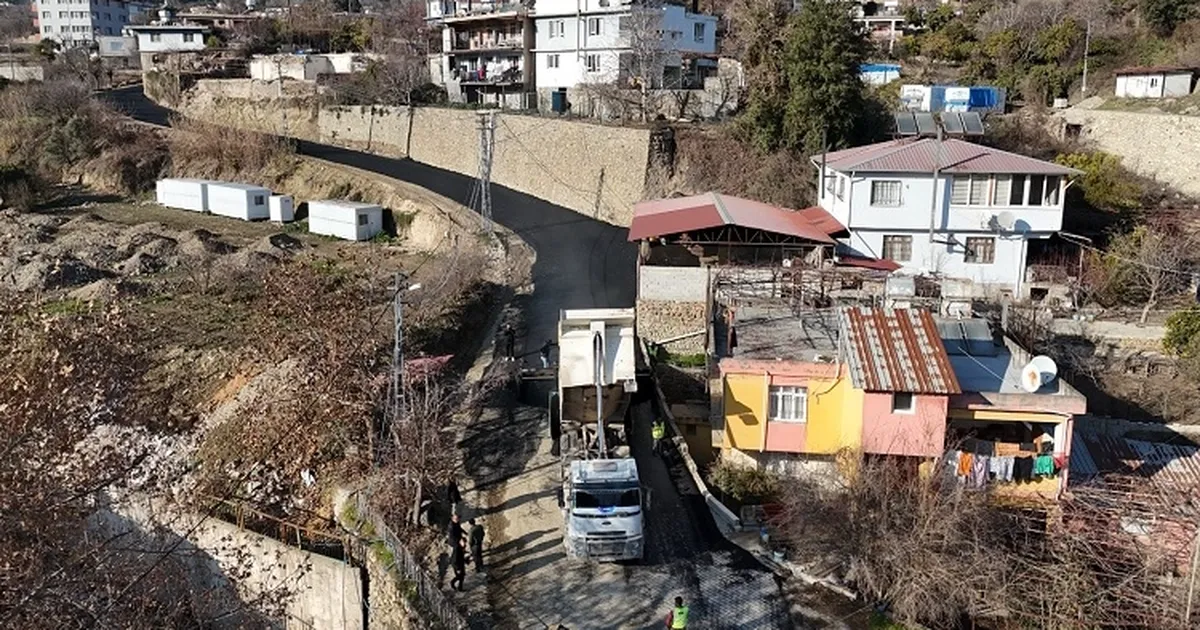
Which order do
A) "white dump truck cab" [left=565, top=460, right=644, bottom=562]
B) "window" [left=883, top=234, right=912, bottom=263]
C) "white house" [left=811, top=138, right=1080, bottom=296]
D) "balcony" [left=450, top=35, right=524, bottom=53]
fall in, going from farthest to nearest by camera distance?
"balcony" [left=450, top=35, right=524, bottom=53] → "window" [left=883, top=234, right=912, bottom=263] → "white house" [left=811, top=138, right=1080, bottom=296] → "white dump truck cab" [left=565, top=460, right=644, bottom=562]

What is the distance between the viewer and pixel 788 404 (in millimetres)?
20078

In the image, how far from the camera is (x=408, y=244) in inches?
1678

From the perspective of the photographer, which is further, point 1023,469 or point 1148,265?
point 1148,265

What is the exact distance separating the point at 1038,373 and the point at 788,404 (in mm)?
Answer: 4814

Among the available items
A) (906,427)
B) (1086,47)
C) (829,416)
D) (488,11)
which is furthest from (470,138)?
(906,427)

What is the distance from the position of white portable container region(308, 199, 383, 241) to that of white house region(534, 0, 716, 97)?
13.9 m

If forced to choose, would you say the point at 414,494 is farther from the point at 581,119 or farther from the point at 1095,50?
the point at 1095,50

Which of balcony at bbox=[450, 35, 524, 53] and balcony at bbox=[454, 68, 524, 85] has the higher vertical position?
balcony at bbox=[450, 35, 524, 53]

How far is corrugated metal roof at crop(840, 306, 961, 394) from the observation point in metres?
18.6

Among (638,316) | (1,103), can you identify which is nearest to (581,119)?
Result: (638,316)

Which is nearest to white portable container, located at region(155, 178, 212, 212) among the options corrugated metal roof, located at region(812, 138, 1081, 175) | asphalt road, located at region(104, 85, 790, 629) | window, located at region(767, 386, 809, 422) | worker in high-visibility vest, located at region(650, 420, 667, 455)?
asphalt road, located at region(104, 85, 790, 629)

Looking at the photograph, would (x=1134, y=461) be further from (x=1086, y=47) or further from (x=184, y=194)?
(x=184, y=194)

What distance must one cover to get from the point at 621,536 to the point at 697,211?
16208 mm

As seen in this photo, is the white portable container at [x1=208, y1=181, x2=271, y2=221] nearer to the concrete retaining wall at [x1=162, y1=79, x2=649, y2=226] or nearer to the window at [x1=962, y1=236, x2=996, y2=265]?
the concrete retaining wall at [x1=162, y1=79, x2=649, y2=226]
